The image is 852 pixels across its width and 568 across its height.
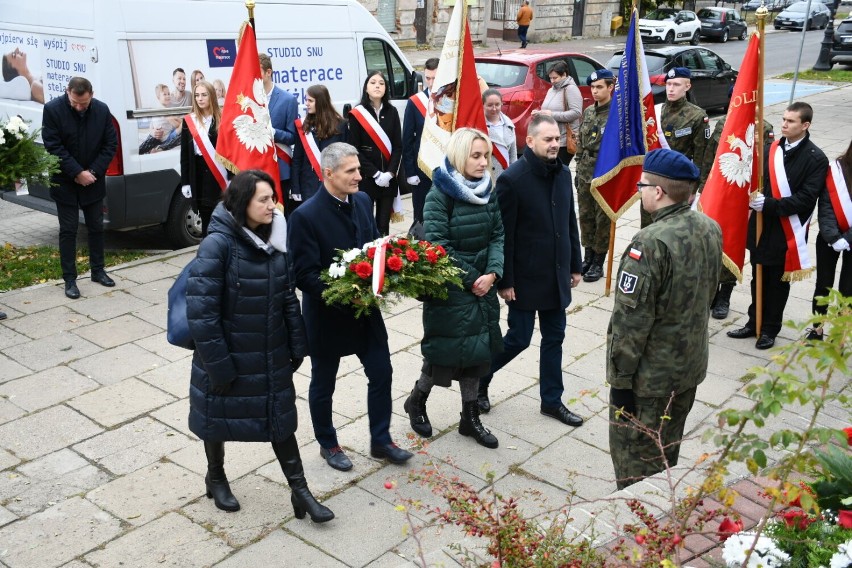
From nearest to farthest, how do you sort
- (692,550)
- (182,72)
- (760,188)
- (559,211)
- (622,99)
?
(692,550), (559,211), (760,188), (622,99), (182,72)

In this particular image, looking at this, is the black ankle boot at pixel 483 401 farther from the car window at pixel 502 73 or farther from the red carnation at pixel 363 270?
the car window at pixel 502 73

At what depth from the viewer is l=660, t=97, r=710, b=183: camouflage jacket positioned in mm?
8430

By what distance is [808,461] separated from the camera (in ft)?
9.57

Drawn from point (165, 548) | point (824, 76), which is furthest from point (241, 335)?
point (824, 76)

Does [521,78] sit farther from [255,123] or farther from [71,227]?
[71,227]

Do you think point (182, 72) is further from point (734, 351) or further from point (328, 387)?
point (734, 351)

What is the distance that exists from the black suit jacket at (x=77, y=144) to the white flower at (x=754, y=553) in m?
6.56

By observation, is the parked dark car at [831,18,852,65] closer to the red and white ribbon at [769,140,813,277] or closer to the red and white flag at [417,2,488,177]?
the red and white ribbon at [769,140,813,277]

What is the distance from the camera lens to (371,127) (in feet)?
29.5

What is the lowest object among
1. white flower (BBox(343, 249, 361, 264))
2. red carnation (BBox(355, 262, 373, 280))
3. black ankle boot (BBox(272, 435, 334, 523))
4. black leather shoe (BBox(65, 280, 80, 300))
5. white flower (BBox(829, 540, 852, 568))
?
black leather shoe (BBox(65, 280, 80, 300))

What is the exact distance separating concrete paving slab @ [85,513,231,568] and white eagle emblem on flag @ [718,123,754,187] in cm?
481

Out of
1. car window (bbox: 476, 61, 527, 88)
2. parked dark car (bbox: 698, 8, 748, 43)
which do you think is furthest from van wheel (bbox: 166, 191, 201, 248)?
parked dark car (bbox: 698, 8, 748, 43)

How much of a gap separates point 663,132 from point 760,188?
1495 millimetres

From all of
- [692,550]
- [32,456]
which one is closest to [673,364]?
[692,550]
